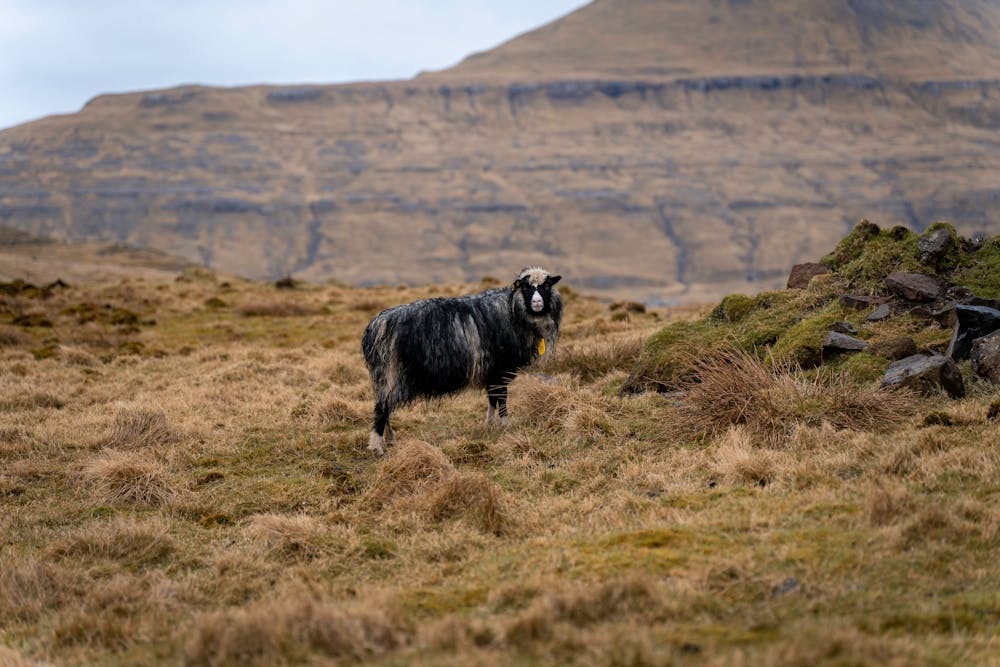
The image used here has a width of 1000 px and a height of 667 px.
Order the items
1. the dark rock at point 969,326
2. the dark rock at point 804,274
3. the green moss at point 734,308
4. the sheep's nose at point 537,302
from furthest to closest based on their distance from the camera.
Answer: the dark rock at point 804,274 < the green moss at point 734,308 < the sheep's nose at point 537,302 < the dark rock at point 969,326

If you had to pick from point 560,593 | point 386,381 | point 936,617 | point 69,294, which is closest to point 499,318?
point 386,381

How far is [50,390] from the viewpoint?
17.5 metres

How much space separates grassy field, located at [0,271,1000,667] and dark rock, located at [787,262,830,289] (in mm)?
3315

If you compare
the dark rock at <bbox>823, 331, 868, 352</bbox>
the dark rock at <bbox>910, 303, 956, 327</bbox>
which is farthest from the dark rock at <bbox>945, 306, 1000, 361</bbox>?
the dark rock at <bbox>823, 331, 868, 352</bbox>

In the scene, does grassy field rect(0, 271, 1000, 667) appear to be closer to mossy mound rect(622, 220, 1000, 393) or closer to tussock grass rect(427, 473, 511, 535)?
tussock grass rect(427, 473, 511, 535)

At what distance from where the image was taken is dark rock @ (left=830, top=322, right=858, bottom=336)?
13798 millimetres

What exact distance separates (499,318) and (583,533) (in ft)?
19.4

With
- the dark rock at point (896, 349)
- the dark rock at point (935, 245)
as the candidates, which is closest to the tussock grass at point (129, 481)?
the dark rock at point (896, 349)

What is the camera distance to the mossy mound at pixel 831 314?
13.5 metres

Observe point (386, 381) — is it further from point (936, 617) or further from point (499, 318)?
point (936, 617)

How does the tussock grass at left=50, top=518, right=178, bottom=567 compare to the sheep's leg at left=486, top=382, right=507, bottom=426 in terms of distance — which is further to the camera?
the sheep's leg at left=486, top=382, right=507, bottom=426

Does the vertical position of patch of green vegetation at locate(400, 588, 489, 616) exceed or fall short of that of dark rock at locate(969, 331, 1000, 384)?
it falls short

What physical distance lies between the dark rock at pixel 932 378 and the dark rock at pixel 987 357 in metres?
0.35

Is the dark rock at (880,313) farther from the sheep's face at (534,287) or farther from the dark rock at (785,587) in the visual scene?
the dark rock at (785,587)
